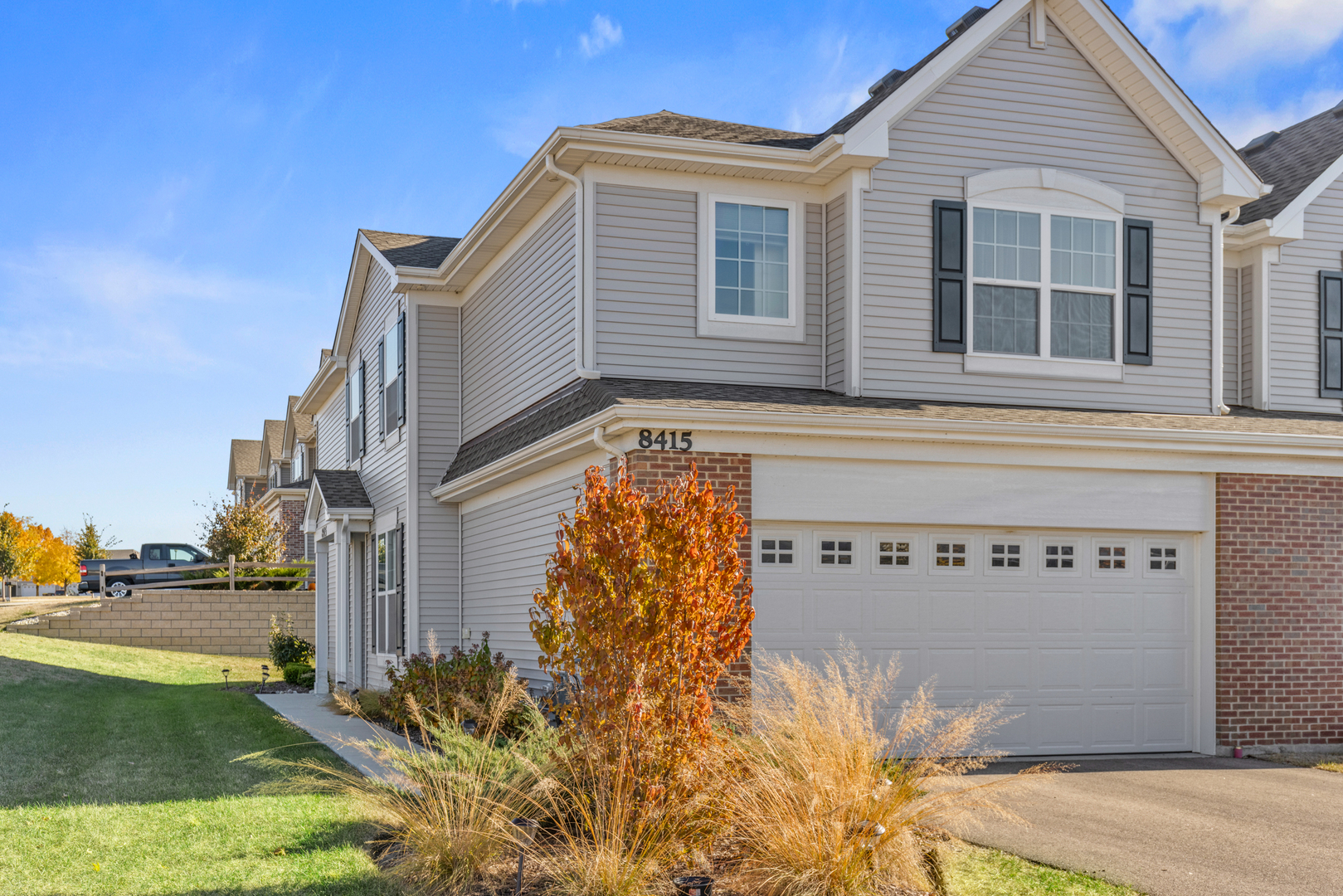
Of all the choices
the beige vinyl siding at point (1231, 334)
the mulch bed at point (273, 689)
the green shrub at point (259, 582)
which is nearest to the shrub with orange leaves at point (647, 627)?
the beige vinyl siding at point (1231, 334)

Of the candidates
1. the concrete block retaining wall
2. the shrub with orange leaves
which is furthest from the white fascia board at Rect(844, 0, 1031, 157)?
the concrete block retaining wall

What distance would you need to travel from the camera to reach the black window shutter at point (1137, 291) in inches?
535

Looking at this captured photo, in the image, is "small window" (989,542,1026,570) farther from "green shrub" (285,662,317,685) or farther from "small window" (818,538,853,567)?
"green shrub" (285,662,317,685)

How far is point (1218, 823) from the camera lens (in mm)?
8789

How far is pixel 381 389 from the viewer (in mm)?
19609

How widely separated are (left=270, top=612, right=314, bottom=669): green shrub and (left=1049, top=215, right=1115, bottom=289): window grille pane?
17.6 meters

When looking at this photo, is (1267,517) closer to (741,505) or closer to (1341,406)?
(1341,406)

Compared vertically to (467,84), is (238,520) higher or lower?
lower

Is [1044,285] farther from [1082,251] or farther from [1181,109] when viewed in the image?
[1181,109]

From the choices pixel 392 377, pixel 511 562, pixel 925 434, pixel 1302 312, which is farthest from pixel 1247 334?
pixel 392 377

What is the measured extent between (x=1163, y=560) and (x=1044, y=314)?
118 inches

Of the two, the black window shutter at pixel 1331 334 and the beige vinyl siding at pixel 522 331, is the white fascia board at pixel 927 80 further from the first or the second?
the black window shutter at pixel 1331 334

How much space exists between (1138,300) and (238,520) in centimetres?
2788

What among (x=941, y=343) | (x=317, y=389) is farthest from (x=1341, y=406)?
(x=317, y=389)
